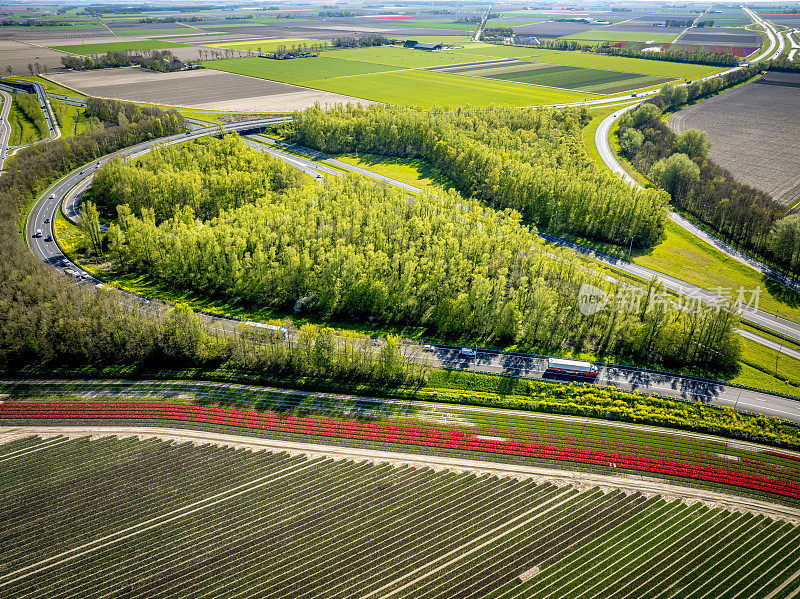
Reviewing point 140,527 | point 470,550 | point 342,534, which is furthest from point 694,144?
point 140,527

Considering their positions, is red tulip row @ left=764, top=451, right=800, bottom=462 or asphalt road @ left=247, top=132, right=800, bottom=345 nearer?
red tulip row @ left=764, top=451, right=800, bottom=462

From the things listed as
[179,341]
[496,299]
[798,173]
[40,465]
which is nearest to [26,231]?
[179,341]

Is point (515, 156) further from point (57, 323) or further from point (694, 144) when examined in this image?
point (57, 323)

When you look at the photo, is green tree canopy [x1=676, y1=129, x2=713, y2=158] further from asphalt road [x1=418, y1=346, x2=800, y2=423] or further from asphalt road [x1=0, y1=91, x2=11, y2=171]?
asphalt road [x1=0, y1=91, x2=11, y2=171]

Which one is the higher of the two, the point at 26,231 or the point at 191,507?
the point at 26,231

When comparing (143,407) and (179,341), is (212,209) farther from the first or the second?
(143,407)

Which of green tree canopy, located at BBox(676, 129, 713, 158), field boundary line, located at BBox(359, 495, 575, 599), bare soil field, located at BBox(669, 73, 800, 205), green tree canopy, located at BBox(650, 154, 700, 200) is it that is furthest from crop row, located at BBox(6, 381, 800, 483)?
green tree canopy, located at BBox(676, 129, 713, 158)

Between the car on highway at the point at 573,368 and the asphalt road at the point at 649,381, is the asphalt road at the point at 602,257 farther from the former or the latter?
the car on highway at the point at 573,368
